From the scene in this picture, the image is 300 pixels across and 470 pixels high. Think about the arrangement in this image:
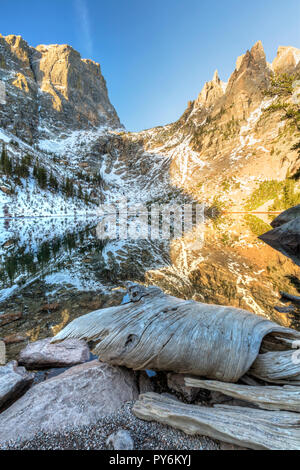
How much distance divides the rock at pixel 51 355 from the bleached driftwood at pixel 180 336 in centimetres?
95

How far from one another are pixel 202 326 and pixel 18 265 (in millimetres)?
10670

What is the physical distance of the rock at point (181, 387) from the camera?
2.67 metres

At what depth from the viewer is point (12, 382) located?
9.65 ft

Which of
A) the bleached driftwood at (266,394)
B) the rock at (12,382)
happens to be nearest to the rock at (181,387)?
the bleached driftwood at (266,394)

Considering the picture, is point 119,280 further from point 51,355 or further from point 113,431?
point 113,431

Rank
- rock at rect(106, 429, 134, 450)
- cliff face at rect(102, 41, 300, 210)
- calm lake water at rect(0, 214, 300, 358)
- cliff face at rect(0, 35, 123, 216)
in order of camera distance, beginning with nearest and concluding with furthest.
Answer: rock at rect(106, 429, 134, 450)
calm lake water at rect(0, 214, 300, 358)
cliff face at rect(0, 35, 123, 216)
cliff face at rect(102, 41, 300, 210)

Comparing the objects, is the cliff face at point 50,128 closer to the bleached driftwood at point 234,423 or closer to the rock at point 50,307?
the rock at point 50,307

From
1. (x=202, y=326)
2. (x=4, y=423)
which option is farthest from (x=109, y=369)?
(x=202, y=326)

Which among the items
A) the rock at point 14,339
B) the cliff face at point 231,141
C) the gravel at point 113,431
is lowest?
the rock at point 14,339

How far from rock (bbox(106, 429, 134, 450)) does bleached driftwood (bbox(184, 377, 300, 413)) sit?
905 millimetres

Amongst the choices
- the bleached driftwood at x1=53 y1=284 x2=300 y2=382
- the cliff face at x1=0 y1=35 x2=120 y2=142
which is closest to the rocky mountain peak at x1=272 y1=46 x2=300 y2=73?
the cliff face at x1=0 y1=35 x2=120 y2=142

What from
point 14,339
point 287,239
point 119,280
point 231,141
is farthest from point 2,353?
point 231,141

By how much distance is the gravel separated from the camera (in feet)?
6.27

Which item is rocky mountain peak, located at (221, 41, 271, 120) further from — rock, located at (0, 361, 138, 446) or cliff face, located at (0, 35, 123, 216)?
rock, located at (0, 361, 138, 446)
